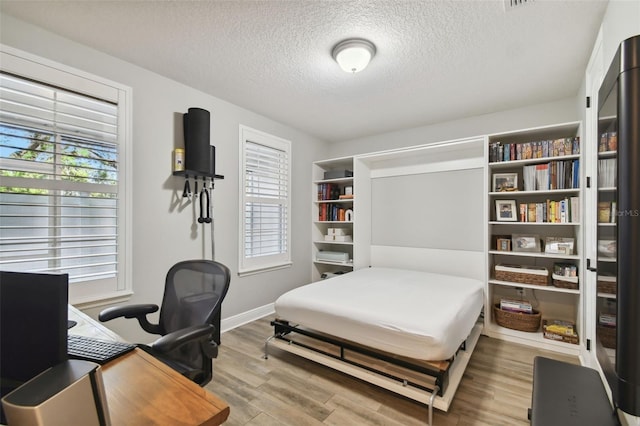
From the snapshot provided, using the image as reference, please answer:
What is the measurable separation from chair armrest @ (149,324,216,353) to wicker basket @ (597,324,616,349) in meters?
1.66

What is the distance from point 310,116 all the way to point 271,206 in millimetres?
1265

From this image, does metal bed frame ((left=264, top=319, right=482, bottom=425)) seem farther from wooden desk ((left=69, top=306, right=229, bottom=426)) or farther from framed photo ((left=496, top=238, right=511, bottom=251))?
wooden desk ((left=69, top=306, right=229, bottom=426))

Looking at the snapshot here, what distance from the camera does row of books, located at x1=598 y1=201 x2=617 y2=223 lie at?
3.28ft

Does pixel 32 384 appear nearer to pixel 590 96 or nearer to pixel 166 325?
pixel 166 325

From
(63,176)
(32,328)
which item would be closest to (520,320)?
(32,328)

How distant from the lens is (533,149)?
2.93 meters

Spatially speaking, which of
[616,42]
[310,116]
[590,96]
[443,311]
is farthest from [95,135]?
[590,96]

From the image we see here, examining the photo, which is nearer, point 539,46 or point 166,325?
point 166,325

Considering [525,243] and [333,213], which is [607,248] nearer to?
[525,243]

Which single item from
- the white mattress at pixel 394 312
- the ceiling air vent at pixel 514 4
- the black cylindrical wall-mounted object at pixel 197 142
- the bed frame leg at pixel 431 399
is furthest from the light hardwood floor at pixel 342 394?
the ceiling air vent at pixel 514 4

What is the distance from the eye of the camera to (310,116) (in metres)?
3.64

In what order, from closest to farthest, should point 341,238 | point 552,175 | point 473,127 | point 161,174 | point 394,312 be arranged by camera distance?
point 394,312, point 161,174, point 552,175, point 473,127, point 341,238

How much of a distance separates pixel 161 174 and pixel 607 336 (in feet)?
10.2

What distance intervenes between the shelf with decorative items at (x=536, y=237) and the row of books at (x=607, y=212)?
174 cm
